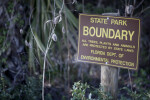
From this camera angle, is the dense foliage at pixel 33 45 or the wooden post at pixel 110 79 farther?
the dense foliage at pixel 33 45

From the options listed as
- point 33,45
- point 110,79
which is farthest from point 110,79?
point 33,45

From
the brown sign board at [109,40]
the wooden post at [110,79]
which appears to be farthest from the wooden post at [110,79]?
the brown sign board at [109,40]

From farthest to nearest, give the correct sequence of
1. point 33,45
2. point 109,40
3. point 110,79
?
point 33,45 < point 110,79 < point 109,40

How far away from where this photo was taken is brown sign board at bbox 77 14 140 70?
2279 mm

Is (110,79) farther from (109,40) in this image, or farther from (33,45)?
(33,45)

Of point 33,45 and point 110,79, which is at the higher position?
point 33,45

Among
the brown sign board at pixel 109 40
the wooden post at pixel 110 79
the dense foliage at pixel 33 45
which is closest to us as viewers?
the brown sign board at pixel 109 40

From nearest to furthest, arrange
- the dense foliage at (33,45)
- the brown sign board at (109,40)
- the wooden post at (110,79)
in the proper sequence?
Result: the brown sign board at (109,40)
the wooden post at (110,79)
the dense foliage at (33,45)

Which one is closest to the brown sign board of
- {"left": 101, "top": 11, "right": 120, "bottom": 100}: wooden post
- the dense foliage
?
{"left": 101, "top": 11, "right": 120, "bottom": 100}: wooden post

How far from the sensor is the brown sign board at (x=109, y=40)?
228cm

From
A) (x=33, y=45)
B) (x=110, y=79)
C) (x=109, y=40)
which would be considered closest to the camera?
(x=109, y=40)

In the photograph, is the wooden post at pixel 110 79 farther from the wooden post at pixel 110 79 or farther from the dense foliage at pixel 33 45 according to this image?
the dense foliage at pixel 33 45

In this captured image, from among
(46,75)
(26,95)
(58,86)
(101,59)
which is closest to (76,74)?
(58,86)

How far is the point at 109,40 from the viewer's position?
238cm
